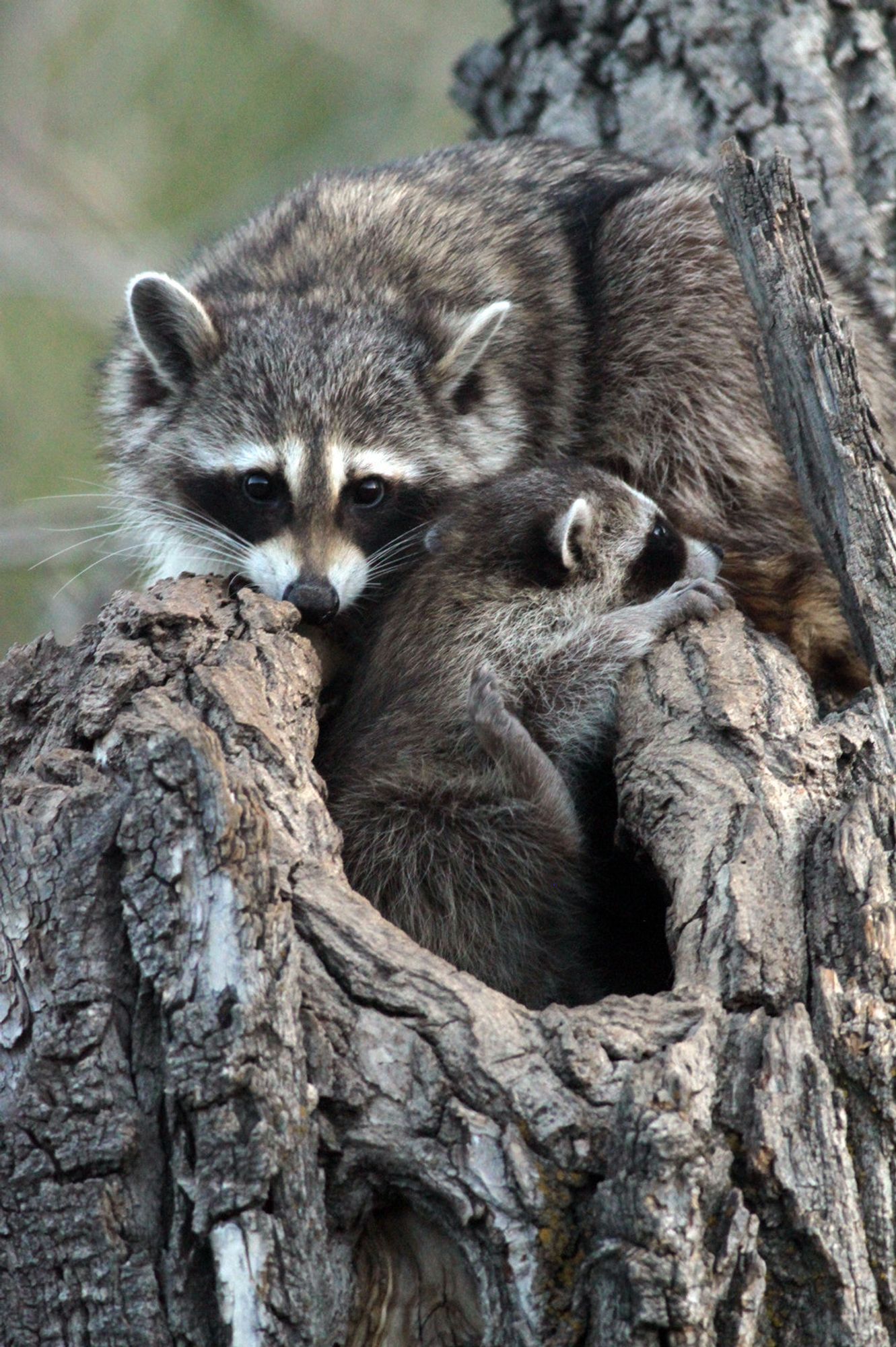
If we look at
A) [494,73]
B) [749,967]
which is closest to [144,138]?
[494,73]

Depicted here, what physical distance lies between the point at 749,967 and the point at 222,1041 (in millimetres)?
954

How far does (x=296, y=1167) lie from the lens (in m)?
2.28

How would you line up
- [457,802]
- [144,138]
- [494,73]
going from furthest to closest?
[144,138]
[494,73]
[457,802]

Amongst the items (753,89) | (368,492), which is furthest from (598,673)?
(753,89)

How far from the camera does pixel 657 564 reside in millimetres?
3986

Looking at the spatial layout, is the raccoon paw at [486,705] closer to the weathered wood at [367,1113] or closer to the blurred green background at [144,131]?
the weathered wood at [367,1113]

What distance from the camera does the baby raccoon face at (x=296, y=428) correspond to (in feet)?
13.6

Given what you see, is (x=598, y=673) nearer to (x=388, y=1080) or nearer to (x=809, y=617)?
A: (x=809, y=617)

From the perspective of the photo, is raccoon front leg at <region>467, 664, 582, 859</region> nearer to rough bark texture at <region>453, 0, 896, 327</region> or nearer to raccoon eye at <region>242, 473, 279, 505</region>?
raccoon eye at <region>242, 473, 279, 505</region>

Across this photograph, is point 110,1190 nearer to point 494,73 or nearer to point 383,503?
point 383,503

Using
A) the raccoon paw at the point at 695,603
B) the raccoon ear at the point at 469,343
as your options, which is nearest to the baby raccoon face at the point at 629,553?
the raccoon paw at the point at 695,603

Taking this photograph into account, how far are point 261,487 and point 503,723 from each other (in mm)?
1413

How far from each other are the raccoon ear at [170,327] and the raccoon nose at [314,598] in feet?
3.21

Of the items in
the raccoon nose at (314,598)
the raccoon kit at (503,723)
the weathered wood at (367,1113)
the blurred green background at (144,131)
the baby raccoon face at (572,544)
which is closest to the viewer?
the weathered wood at (367,1113)
